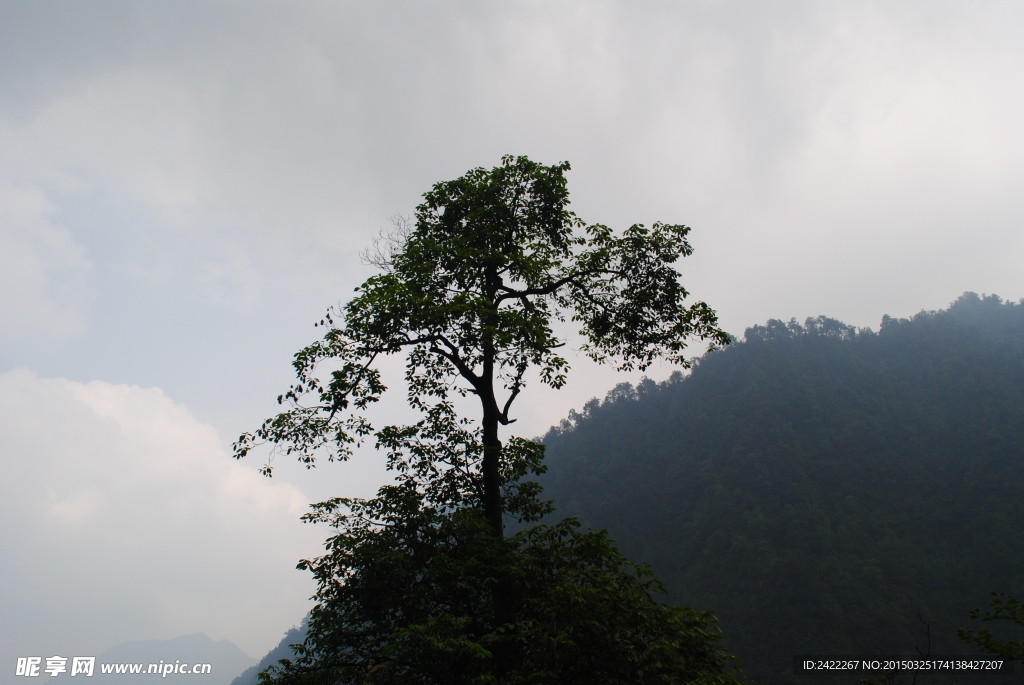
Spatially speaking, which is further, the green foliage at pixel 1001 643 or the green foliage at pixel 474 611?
the green foliage at pixel 1001 643

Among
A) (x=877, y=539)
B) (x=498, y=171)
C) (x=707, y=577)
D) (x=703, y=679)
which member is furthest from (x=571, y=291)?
(x=877, y=539)

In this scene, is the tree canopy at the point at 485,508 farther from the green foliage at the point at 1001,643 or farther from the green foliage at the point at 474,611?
the green foliage at the point at 1001,643

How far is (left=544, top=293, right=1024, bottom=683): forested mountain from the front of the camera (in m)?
58.6

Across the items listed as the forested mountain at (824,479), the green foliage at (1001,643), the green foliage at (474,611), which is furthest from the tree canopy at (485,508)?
the forested mountain at (824,479)

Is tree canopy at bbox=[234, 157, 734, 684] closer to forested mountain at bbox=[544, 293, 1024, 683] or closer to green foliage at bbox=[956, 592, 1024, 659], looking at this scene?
green foliage at bbox=[956, 592, 1024, 659]

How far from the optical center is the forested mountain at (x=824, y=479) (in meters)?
58.6

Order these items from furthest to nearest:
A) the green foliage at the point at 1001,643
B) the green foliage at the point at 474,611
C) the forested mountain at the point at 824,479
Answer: the forested mountain at the point at 824,479
the green foliage at the point at 1001,643
the green foliage at the point at 474,611

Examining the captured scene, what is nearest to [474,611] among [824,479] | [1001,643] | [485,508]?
[485,508]

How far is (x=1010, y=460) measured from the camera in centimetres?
7162

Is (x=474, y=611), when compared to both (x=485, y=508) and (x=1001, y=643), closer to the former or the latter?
(x=485, y=508)

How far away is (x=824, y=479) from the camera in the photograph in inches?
3140

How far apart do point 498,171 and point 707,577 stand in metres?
71.1

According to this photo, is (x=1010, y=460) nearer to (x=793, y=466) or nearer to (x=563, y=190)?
(x=793, y=466)

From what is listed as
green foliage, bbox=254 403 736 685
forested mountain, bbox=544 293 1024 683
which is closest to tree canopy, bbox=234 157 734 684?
green foliage, bbox=254 403 736 685
